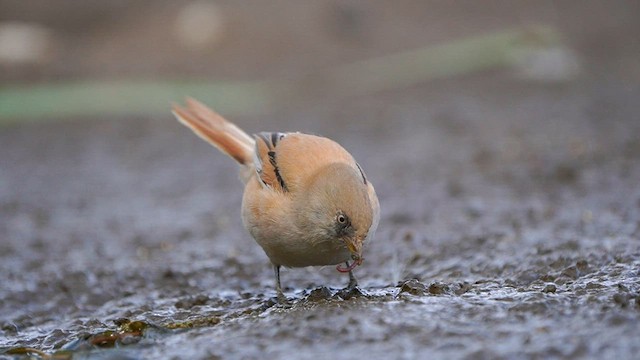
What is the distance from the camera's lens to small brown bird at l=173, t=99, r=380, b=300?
5141mm

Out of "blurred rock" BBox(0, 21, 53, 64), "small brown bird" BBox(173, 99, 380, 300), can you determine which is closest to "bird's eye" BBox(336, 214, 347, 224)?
"small brown bird" BBox(173, 99, 380, 300)

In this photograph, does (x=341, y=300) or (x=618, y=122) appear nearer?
(x=341, y=300)

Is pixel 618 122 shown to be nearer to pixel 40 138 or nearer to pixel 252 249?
pixel 252 249

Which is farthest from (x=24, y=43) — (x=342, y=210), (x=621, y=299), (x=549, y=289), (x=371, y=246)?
(x=621, y=299)

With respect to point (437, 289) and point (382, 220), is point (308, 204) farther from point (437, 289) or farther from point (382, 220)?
point (382, 220)

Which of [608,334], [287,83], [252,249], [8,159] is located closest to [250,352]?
[608,334]

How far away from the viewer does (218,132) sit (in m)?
7.32

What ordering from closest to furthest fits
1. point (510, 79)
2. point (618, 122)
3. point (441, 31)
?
point (618, 122)
point (510, 79)
point (441, 31)

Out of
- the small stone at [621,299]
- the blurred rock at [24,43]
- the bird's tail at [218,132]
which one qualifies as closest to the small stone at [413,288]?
the small stone at [621,299]

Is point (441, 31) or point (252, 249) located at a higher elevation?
point (441, 31)

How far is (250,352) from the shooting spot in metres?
4.40

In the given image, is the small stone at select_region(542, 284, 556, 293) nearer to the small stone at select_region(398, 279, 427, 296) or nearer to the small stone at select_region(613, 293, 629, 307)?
the small stone at select_region(613, 293, 629, 307)

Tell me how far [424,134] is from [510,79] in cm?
231

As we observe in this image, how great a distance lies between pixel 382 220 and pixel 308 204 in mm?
2906
